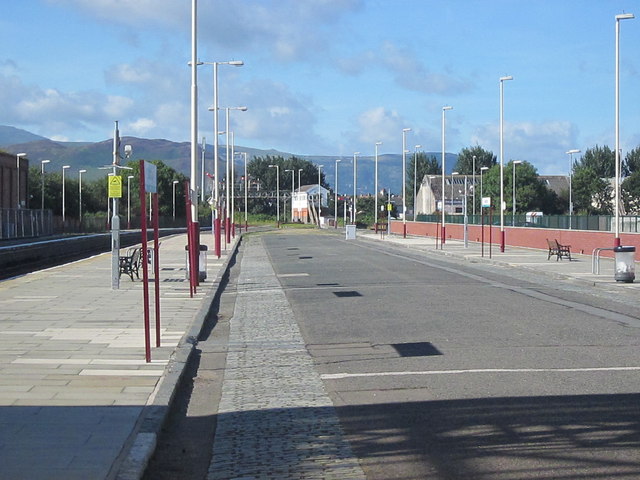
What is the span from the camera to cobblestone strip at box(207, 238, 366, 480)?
21.9 ft

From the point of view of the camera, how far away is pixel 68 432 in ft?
23.9

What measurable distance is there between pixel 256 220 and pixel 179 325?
146 metres

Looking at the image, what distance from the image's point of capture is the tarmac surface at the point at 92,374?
21.6ft

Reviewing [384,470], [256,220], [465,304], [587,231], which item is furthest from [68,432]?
[256,220]

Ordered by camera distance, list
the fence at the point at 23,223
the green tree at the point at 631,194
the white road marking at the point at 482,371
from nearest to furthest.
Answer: the white road marking at the point at 482,371
the fence at the point at 23,223
the green tree at the point at 631,194

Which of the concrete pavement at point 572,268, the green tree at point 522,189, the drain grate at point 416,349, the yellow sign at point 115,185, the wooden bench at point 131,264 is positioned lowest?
the concrete pavement at point 572,268

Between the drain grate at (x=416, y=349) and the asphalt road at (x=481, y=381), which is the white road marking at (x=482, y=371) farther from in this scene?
the drain grate at (x=416, y=349)

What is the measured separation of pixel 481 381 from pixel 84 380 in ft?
14.0

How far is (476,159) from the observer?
152875 millimetres

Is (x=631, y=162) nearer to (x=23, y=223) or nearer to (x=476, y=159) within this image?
(x=476, y=159)

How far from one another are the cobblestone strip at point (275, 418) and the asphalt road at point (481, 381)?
20 centimetres

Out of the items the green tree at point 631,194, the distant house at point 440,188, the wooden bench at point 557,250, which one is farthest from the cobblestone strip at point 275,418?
the distant house at point 440,188

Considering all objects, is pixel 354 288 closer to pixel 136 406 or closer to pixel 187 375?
pixel 187 375

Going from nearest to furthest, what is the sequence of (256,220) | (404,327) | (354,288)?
(404,327), (354,288), (256,220)
